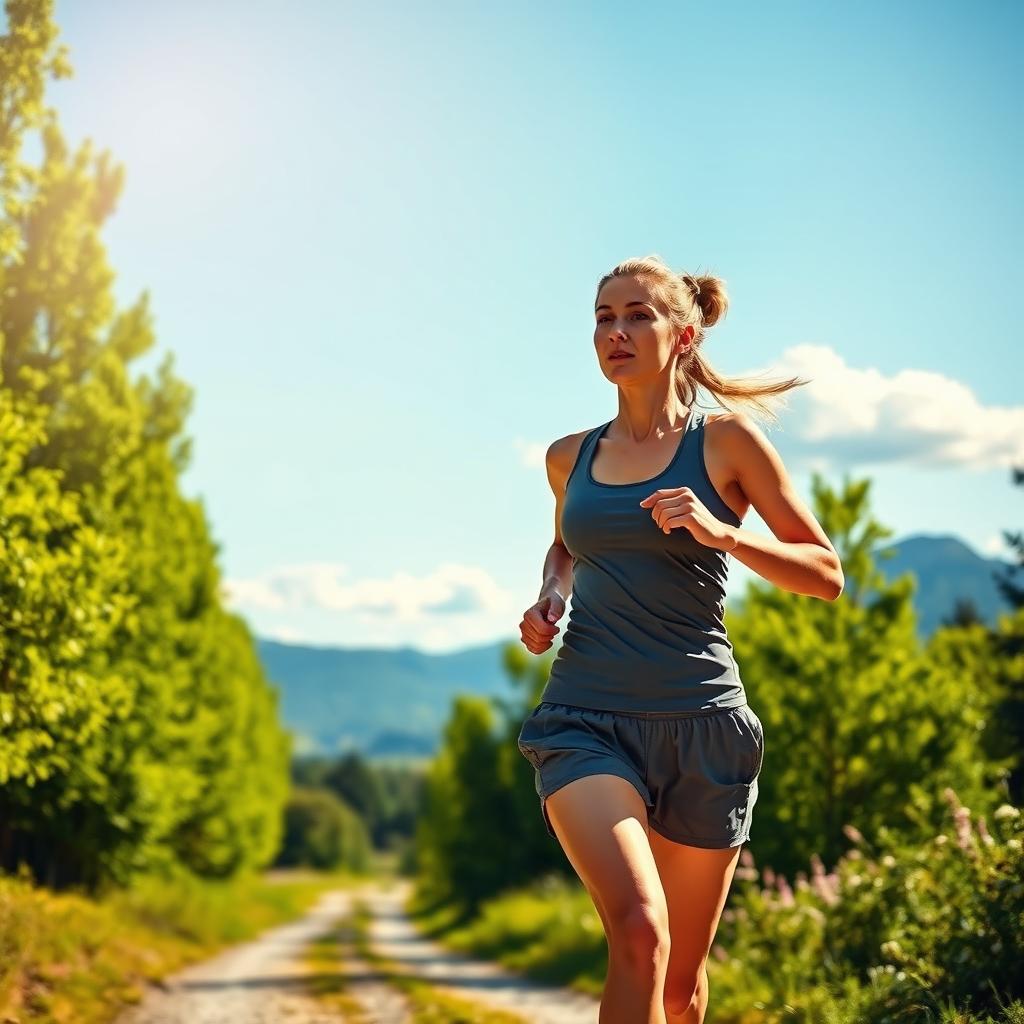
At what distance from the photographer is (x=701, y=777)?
3.68 m

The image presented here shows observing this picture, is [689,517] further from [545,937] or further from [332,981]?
[545,937]

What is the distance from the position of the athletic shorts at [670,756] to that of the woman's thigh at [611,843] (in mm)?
85

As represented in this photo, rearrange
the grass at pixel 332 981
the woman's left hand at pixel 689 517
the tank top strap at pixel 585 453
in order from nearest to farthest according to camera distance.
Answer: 1. the woman's left hand at pixel 689 517
2. the tank top strap at pixel 585 453
3. the grass at pixel 332 981

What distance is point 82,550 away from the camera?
847 centimetres

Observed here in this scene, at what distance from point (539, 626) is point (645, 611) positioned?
0.35m

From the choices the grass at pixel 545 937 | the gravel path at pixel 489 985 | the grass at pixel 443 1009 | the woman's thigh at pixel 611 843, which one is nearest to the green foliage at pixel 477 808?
the grass at pixel 545 937

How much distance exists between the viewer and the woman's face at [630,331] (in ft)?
12.9

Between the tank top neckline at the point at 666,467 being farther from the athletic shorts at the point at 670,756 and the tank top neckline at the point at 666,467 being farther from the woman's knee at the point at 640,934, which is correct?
the woman's knee at the point at 640,934

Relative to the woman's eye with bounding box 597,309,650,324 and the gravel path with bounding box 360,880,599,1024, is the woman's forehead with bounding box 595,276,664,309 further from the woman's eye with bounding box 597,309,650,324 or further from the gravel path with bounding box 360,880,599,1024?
the gravel path with bounding box 360,880,599,1024

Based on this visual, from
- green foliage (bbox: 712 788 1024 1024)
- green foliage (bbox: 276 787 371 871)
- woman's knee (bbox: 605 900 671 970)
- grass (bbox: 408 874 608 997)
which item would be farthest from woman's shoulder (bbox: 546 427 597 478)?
green foliage (bbox: 276 787 371 871)

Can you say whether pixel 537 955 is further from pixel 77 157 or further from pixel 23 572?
pixel 23 572

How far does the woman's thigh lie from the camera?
10.9 ft

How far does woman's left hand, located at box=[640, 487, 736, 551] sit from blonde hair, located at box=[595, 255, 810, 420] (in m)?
0.77

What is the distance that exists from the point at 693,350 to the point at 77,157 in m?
13.4
